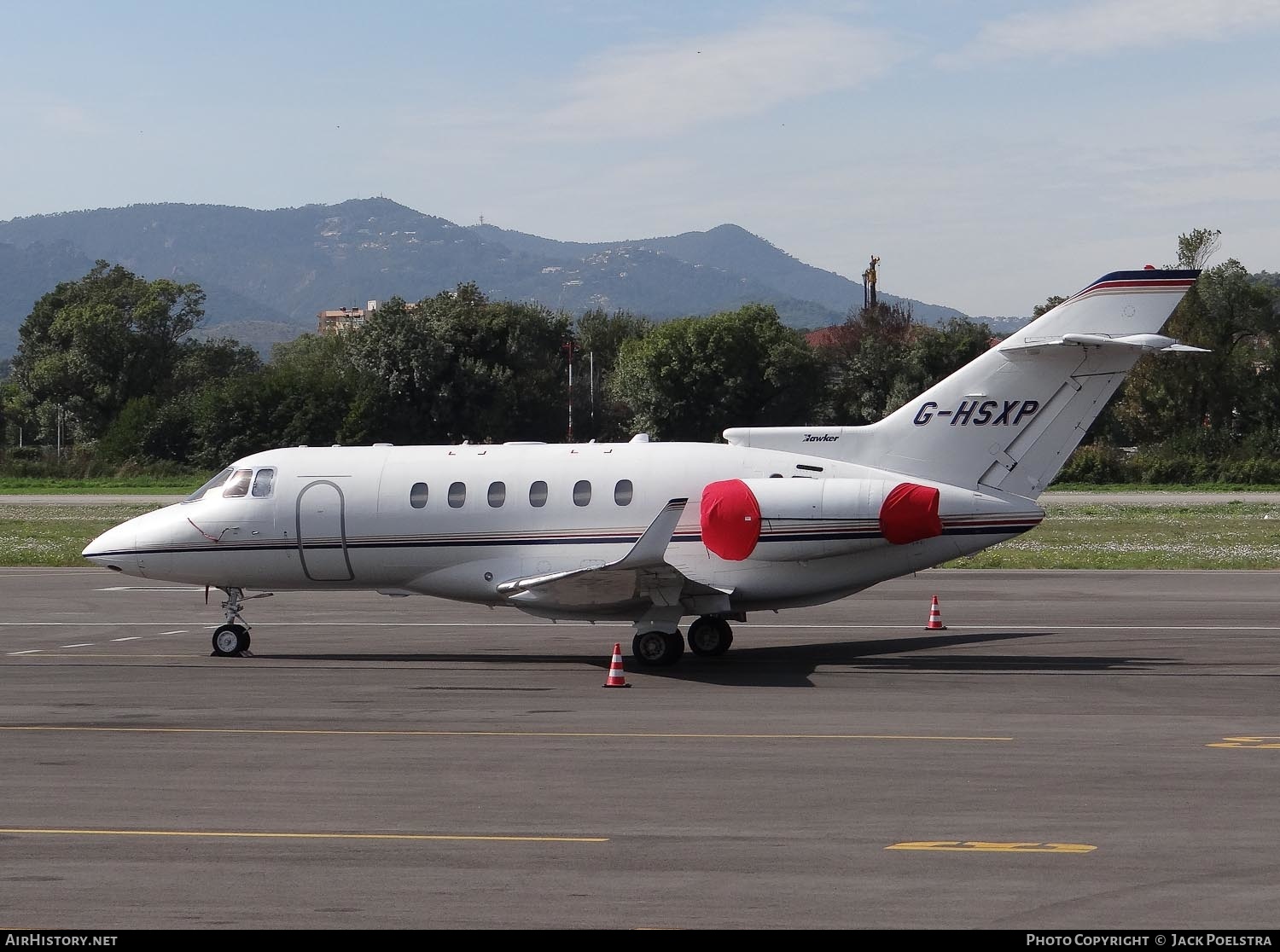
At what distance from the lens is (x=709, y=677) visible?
1873 centimetres

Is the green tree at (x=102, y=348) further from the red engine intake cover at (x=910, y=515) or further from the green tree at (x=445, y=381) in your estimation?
A: the red engine intake cover at (x=910, y=515)

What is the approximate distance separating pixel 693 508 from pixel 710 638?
200 centimetres

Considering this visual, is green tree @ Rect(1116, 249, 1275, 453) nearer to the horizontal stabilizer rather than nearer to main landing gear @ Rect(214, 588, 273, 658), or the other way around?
the horizontal stabilizer

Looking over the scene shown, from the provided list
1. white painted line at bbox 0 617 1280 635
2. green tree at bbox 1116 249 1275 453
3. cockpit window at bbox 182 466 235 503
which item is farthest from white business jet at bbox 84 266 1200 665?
green tree at bbox 1116 249 1275 453

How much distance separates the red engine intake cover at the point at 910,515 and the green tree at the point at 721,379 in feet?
198

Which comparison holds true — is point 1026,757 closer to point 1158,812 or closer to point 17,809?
→ point 1158,812

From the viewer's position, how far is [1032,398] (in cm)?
1964

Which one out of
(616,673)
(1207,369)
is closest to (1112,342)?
(616,673)

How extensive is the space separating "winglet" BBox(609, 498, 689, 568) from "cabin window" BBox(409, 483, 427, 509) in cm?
381

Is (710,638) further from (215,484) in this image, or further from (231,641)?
(215,484)

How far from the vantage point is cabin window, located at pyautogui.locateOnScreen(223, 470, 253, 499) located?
21.6 m

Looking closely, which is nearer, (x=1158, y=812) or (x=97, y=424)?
(x=1158, y=812)

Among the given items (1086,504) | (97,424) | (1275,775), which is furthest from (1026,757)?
(97,424)

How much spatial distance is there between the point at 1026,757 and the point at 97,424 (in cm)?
9169
